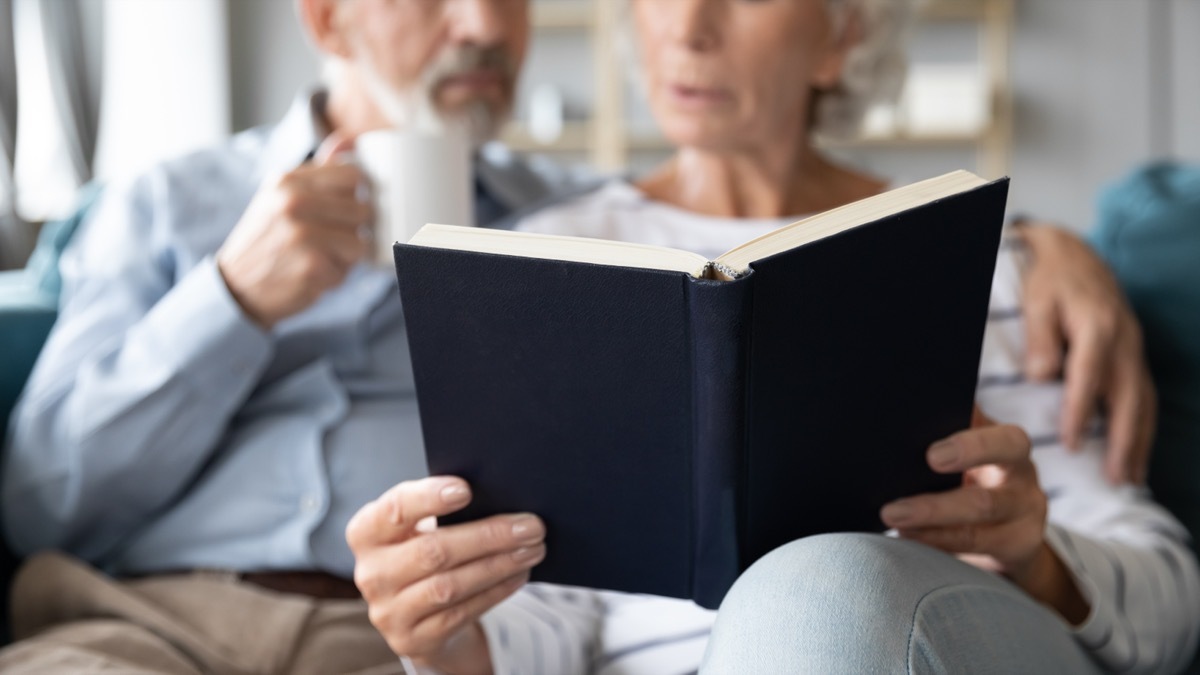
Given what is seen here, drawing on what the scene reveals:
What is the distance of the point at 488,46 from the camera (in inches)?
61.2

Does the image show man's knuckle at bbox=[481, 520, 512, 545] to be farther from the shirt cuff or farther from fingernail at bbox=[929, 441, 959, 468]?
the shirt cuff

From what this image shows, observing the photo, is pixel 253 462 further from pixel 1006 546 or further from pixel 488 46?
pixel 1006 546

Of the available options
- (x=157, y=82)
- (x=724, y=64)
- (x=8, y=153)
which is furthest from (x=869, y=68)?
(x=157, y=82)

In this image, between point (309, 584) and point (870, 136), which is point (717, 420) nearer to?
point (309, 584)

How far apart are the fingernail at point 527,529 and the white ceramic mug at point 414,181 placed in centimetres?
42

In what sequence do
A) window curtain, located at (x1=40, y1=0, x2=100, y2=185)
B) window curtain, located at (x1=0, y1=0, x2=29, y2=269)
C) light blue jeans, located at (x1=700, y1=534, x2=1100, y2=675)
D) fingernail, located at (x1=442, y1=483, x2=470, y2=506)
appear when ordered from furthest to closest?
window curtain, located at (x1=40, y1=0, x2=100, y2=185)
window curtain, located at (x1=0, y1=0, x2=29, y2=269)
fingernail, located at (x1=442, y1=483, x2=470, y2=506)
light blue jeans, located at (x1=700, y1=534, x2=1100, y2=675)

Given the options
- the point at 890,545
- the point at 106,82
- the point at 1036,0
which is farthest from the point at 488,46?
the point at 1036,0

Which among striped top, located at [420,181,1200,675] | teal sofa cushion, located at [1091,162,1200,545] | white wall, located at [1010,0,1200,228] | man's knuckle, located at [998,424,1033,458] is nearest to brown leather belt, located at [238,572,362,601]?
striped top, located at [420,181,1200,675]

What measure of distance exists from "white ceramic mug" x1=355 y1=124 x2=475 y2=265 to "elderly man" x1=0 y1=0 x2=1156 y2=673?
32 mm

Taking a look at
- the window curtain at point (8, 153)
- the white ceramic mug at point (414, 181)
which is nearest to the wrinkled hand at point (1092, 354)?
the white ceramic mug at point (414, 181)

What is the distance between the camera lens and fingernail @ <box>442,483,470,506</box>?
82 centimetres

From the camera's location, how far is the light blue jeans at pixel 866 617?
0.70 m

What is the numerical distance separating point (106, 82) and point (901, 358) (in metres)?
4.23

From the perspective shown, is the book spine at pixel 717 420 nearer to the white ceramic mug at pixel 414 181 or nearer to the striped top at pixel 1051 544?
the striped top at pixel 1051 544
